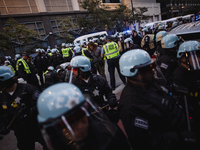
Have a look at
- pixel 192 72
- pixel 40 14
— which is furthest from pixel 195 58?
pixel 40 14

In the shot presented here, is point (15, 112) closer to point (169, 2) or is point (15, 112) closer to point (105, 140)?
point (105, 140)

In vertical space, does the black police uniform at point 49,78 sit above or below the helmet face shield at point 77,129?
below

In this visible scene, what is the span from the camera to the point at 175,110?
1.33 m

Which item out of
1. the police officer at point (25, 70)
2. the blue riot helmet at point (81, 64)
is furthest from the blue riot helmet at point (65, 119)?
the police officer at point (25, 70)

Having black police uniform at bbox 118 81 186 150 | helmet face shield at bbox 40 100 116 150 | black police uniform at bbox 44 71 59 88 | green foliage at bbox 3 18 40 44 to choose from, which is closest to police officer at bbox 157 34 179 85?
black police uniform at bbox 118 81 186 150

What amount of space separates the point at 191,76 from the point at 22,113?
2.88m

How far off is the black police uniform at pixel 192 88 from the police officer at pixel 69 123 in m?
1.45

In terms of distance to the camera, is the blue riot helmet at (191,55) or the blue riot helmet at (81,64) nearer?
the blue riot helmet at (191,55)

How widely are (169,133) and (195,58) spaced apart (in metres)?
1.45

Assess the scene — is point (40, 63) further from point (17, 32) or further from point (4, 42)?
point (17, 32)

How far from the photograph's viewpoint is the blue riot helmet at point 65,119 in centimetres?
86

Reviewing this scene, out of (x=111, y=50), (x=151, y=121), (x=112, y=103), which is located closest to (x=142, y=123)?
(x=151, y=121)

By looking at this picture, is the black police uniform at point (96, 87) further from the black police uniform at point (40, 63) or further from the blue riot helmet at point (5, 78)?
the black police uniform at point (40, 63)

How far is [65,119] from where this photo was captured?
2.82ft
